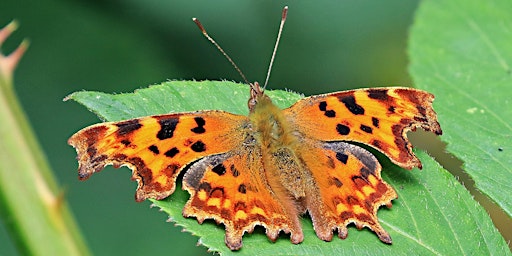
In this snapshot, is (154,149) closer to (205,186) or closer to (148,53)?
(205,186)

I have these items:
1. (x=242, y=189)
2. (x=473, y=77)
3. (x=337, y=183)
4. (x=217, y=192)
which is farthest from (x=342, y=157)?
(x=473, y=77)

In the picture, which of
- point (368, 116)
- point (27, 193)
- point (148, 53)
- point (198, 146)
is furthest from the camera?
point (148, 53)

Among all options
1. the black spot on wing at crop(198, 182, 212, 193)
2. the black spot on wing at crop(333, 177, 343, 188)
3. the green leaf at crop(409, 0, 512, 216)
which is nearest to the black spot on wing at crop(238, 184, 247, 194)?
the black spot on wing at crop(198, 182, 212, 193)

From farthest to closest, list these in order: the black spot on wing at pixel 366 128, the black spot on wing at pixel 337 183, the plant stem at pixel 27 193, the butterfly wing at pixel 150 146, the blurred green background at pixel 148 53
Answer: the blurred green background at pixel 148 53 < the black spot on wing at pixel 366 128 < the black spot on wing at pixel 337 183 < the butterfly wing at pixel 150 146 < the plant stem at pixel 27 193


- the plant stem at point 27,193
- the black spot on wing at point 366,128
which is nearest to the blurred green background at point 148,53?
the black spot on wing at point 366,128

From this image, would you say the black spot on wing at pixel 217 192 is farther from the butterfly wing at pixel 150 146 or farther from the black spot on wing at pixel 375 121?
the black spot on wing at pixel 375 121

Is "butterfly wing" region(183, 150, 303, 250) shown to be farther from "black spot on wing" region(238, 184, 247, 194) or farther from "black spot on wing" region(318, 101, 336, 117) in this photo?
"black spot on wing" region(318, 101, 336, 117)

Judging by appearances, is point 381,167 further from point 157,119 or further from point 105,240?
point 105,240
